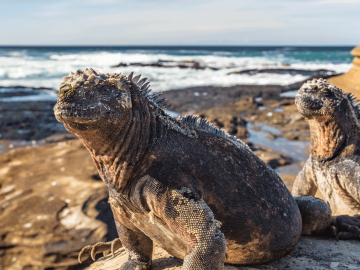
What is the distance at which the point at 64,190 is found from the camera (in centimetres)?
680

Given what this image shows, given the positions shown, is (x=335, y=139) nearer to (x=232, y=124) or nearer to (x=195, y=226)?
(x=195, y=226)

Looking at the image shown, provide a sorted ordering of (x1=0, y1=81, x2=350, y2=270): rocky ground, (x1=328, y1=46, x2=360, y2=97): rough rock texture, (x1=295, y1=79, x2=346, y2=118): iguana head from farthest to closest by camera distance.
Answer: (x1=328, y1=46, x2=360, y2=97): rough rock texture → (x1=295, y1=79, x2=346, y2=118): iguana head → (x1=0, y1=81, x2=350, y2=270): rocky ground

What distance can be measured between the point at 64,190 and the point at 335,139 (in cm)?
532

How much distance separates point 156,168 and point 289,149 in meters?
8.82

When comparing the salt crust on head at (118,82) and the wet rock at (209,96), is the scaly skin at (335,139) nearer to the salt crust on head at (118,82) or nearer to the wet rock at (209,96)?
the salt crust on head at (118,82)

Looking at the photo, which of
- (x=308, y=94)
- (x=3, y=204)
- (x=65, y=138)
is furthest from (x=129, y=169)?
(x=65, y=138)

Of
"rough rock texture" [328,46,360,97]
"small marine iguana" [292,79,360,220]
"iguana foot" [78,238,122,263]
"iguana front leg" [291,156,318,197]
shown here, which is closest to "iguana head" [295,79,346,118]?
"small marine iguana" [292,79,360,220]

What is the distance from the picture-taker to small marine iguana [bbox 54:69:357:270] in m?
2.11

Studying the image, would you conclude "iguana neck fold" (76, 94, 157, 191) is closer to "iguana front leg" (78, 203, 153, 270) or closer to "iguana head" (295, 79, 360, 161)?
"iguana front leg" (78, 203, 153, 270)

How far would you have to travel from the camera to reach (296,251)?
311 cm

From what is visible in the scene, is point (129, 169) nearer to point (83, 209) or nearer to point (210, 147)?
point (210, 147)

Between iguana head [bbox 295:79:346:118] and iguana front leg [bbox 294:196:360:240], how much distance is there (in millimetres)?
1047

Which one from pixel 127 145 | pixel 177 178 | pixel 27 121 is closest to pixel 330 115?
pixel 177 178

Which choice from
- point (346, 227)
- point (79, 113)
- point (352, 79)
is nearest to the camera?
point (79, 113)
